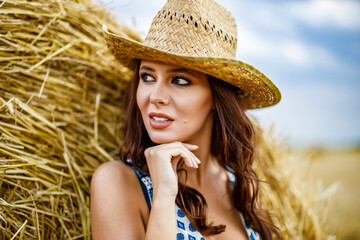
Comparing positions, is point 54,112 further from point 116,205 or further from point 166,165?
point 166,165

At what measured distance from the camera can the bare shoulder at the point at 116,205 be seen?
153 centimetres

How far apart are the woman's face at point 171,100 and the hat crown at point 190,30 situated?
0.13 metres

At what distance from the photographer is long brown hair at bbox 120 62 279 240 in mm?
1818

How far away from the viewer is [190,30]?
64.0 inches

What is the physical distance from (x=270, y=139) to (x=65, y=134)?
2007mm

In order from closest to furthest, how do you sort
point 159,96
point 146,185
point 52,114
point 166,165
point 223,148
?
point 166,165 → point 159,96 → point 146,185 → point 52,114 → point 223,148

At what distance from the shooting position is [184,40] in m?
1.61

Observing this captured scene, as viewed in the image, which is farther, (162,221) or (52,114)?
(52,114)

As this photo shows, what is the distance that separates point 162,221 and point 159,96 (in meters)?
0.67

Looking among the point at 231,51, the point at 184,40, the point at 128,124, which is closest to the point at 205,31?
the point at 184,40

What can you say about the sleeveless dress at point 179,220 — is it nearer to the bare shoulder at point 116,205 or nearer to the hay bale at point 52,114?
the bare shoulder at point 116,205

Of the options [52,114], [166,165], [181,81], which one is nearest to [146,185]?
[166,165]

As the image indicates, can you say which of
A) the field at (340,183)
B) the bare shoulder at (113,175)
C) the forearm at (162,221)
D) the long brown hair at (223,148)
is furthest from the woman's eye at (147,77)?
the field at (340,183)

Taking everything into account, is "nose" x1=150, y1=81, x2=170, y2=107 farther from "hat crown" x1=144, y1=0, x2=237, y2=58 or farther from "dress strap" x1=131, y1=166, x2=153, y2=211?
"dress strap" x1=131, y1=166, x2=153, y2=211
